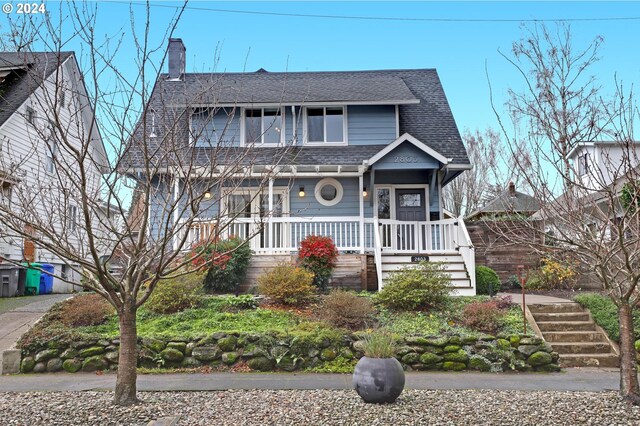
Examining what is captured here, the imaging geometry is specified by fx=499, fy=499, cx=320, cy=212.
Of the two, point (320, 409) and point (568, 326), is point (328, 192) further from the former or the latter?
point (320, 409)

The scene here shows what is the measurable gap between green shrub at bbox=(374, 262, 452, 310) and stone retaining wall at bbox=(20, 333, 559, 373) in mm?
1700

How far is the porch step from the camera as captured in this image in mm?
8391

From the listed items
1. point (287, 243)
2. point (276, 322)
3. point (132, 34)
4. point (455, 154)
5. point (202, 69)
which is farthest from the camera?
point (455, 154)

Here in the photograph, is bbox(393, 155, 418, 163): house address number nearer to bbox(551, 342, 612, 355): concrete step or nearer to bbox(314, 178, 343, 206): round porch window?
bbox(314, 178, 343, 206): round porch window

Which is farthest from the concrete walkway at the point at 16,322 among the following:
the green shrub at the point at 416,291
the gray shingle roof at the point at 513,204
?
the gray shingle roof at the point at 513,204

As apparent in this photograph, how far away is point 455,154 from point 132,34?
11.4 m

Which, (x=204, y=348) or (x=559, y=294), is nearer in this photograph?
(x=204, y=348)

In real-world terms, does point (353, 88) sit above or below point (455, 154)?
above

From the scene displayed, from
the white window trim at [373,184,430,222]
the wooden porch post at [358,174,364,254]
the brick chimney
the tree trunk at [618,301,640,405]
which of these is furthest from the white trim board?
the brick chimney

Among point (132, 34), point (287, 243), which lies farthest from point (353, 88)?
point (132, 34)

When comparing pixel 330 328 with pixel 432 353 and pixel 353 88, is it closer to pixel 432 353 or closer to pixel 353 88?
pixel 432 353

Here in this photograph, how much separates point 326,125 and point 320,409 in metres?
11.6

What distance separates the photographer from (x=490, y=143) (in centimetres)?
2542

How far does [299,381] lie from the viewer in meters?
7.21
